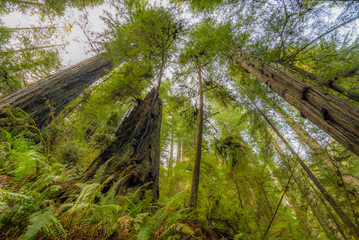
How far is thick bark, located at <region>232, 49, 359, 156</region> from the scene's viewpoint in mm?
1845

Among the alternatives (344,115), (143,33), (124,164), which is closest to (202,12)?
(143,33)

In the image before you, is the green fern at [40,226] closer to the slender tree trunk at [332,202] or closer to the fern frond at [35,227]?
the fern frond at [35,227]

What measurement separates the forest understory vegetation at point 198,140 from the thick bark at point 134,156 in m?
0.03

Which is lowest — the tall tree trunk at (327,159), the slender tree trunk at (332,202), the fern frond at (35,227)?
the fern frond at (35,227)

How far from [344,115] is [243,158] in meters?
2.48

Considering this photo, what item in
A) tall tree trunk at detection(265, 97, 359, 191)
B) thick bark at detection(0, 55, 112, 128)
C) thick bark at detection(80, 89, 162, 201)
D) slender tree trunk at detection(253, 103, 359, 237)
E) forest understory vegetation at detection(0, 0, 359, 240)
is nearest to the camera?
forest understory vegetation at detection(0, 0, 359, 240)

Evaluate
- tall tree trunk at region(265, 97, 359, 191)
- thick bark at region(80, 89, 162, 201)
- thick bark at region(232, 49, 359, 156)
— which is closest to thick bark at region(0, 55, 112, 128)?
thick bark at region(80, 89, 162, 201)

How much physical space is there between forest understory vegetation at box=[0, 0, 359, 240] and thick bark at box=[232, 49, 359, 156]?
0.8 inches

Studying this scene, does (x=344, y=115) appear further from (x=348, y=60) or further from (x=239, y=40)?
(x=239, y=40)

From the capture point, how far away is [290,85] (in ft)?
9.33

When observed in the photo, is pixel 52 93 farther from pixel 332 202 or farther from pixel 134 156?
pixel 332 202

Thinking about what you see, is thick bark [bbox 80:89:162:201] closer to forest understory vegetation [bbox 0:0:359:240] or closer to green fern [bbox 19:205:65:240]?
forest understory vegetation [bbox 0:0:359:240]

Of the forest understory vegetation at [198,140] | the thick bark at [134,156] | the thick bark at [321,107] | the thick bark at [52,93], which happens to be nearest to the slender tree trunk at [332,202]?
the forest understory vegetation at [198,140]

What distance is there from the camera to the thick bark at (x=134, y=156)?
2.43 m
